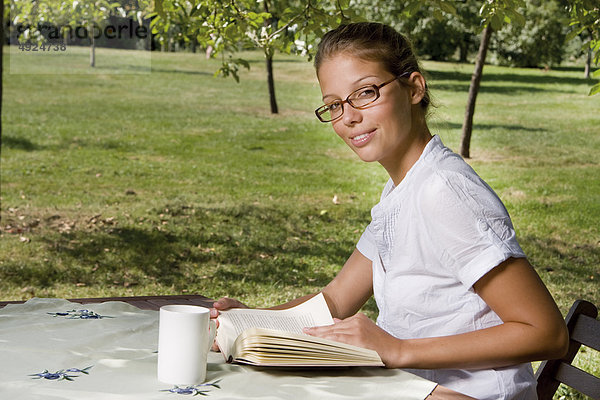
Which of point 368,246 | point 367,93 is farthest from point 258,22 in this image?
point 367,93

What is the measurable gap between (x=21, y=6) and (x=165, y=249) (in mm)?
5588

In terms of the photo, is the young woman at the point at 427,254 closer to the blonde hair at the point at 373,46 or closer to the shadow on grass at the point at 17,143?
the blonde hair at the point at 373,46

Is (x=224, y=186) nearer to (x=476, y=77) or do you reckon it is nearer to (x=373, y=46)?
(x=476, y=77)

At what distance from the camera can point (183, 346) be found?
55.9 inches

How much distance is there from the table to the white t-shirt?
18cm

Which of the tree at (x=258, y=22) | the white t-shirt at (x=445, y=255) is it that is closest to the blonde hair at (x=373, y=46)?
the white t-shirt at (x=445, y=255)

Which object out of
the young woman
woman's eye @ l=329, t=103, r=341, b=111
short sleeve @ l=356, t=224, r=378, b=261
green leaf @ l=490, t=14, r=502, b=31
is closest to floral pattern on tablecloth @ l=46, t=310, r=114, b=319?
the young woman

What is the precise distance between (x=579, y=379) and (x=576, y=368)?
31 millimetres

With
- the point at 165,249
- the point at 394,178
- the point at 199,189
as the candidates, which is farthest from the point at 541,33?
the point at 394,178

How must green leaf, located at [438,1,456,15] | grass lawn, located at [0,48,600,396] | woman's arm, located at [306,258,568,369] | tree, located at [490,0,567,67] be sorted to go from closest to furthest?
woman's arm, located at [306,258,568,369], green leaf, located at [438,1,456,15], grass lawn, located at [0,48,600,396], tree, located at [490,0,567,67]

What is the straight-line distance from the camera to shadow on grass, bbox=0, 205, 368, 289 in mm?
6691

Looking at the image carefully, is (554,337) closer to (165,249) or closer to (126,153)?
(165,249)

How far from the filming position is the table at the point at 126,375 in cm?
141

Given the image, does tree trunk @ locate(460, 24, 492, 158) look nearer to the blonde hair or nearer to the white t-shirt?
the blonde hair
